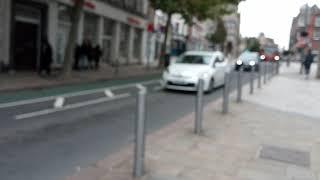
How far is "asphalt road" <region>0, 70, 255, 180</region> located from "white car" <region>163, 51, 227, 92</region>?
333 centimetres

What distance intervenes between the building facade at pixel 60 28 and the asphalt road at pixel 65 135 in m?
8.52

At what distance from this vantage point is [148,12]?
43.3m

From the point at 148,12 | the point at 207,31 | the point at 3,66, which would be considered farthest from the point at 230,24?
the point at 3,66

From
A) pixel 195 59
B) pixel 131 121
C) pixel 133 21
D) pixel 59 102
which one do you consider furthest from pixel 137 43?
pixel 131 121

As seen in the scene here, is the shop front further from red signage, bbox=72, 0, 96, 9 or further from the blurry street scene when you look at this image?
red signage, bbox=72, 0, 96, 9

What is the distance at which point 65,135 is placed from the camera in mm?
8305

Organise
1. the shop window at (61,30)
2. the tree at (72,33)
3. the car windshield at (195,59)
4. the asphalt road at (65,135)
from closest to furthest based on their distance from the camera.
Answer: the asphalt road at (65,135), the car windshield at (195,59), the tree at (72,33), the shop window at (61,30)

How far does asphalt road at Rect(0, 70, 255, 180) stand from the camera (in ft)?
20.4

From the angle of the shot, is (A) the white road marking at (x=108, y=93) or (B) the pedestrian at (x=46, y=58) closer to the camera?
(A) the white road marking at (x=108, y=93)

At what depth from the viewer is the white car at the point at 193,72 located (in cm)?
1708

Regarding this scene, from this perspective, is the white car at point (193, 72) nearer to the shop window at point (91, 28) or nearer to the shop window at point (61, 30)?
the shop window at point (61, 30)

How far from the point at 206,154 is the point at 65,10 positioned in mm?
20827

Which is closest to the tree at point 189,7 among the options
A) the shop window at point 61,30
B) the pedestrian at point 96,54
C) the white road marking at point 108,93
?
the pedestrian at point 96,54

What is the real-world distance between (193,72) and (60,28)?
11067 millimetres
